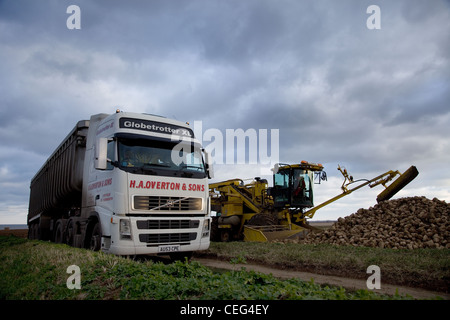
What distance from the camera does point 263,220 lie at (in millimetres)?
15812

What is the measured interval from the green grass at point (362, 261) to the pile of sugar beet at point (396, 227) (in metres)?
1.70

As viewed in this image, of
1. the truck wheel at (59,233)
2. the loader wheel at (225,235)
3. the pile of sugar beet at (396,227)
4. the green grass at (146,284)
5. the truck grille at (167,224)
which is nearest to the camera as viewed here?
the green grass at (146,284)

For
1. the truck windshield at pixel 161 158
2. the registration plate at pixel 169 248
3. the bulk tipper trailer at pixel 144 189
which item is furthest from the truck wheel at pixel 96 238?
the truck windshield at pixel 161 158

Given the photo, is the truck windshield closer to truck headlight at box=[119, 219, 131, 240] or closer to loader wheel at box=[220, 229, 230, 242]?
truck headlight at box=[119, 219, 131, 240]

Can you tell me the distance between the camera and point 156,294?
13.4 ft

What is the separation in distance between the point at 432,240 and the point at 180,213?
8343mm

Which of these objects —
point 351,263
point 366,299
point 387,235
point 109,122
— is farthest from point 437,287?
point 109,122

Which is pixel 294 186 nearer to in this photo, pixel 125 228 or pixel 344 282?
pixel 344 282

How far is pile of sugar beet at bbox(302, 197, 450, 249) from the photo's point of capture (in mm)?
10883

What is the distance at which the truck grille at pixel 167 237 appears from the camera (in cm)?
755

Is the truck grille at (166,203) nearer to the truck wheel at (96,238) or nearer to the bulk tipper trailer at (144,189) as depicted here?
the bulk tipper trailer at (144,189)

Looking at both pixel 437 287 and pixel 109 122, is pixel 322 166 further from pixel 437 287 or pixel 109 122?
pixel 109 122

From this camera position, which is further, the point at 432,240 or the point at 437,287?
the point at 432,240
